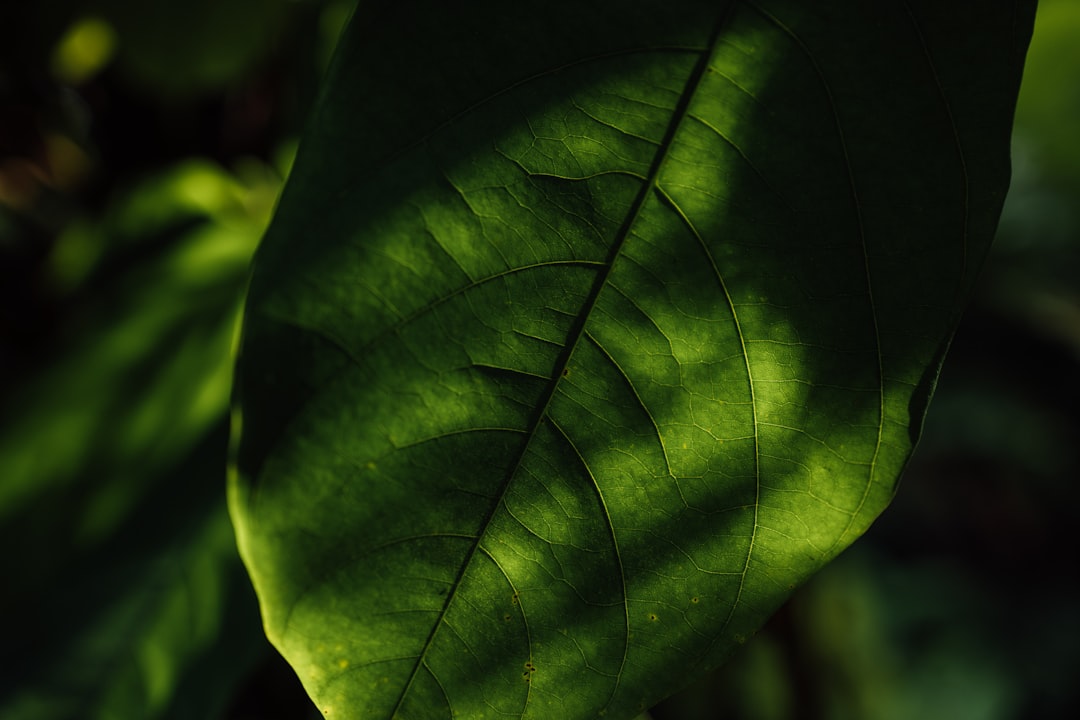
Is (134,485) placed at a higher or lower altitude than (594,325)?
lower

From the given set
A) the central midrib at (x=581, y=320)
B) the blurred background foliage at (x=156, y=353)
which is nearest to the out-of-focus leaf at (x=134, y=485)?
the blurred background foliage at (x=156, y=353)

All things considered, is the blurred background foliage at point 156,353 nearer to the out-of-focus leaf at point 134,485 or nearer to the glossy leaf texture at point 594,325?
the out-of-focus leaf at point 134,485

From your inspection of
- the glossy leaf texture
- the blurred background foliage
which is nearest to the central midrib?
the glossy leaf texture

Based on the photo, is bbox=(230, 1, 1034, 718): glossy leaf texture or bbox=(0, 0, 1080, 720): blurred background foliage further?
bbox=(0, 0, 1080, 720): blurred background foliage

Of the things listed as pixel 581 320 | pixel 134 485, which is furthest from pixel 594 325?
pixel 134 485

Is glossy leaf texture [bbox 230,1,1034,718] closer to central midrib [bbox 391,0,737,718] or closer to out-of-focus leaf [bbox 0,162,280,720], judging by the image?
central midrib [bbox 391,0,737,718]

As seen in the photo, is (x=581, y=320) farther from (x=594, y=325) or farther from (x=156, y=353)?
(x=156, y=353)
